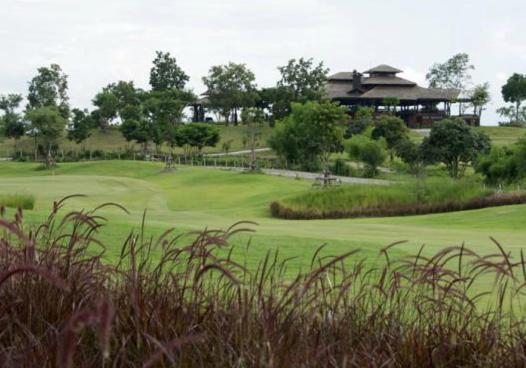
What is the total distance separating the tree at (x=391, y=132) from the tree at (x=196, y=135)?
14846 millimetres

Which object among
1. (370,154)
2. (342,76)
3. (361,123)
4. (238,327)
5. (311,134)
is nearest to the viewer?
(238,327)

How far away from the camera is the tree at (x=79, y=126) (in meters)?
76.9

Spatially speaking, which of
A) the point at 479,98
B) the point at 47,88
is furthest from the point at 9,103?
the point at 479,98

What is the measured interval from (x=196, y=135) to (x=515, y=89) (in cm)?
4248

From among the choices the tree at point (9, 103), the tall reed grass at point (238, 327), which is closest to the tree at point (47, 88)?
the tree at point (9, 103)

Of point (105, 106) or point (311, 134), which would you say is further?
point (105, 106)

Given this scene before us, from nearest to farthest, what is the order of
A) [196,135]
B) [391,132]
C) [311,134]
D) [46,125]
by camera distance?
[311,134] → [391,132] → [46,125] → [196,135]

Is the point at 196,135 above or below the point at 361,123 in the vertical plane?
below

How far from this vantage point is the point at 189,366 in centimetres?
361

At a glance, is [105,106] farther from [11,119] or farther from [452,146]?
[452,146]

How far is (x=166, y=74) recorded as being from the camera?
104m

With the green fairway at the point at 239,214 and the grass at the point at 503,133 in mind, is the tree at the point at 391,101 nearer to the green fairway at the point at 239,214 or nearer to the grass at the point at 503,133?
the grass at the point at 503,133

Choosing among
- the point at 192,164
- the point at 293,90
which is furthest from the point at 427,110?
the point at 192,164

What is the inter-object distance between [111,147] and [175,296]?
267 ft
